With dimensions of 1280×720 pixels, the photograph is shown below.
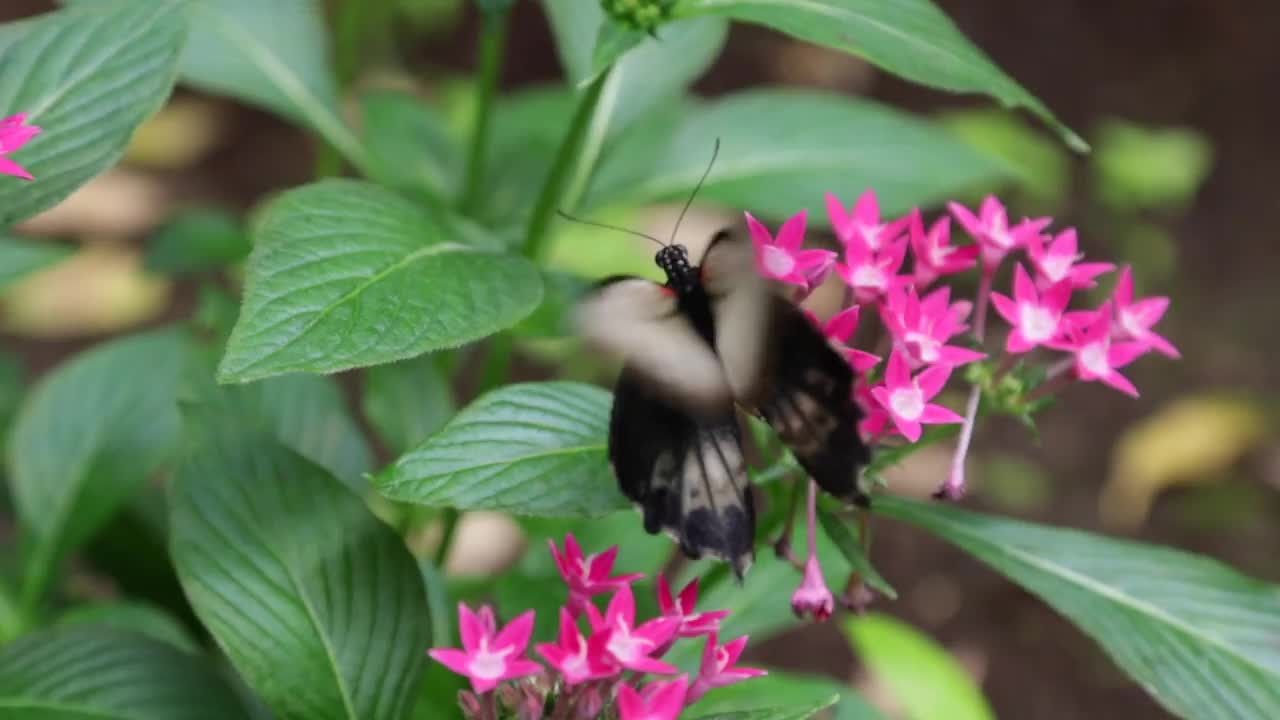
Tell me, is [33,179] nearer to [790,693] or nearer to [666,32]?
[666,32]

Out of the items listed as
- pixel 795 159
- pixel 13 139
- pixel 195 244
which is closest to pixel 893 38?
pixel 795 159

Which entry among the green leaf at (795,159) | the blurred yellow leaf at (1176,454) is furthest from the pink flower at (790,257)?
the blurred yellow leaf at (1176,454)

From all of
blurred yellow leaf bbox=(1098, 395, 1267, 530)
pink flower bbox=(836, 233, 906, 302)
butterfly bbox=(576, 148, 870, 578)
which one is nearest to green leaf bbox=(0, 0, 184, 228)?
butterfly bbox=(576, 148, 870, 578)

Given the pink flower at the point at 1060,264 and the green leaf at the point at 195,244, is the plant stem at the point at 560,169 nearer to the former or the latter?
the pink flower at the point at 1060,264

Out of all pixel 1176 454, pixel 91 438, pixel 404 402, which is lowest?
pixel 1176 454

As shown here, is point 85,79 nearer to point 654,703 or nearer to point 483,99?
point 483,99

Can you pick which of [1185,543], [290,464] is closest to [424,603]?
[290,464]
